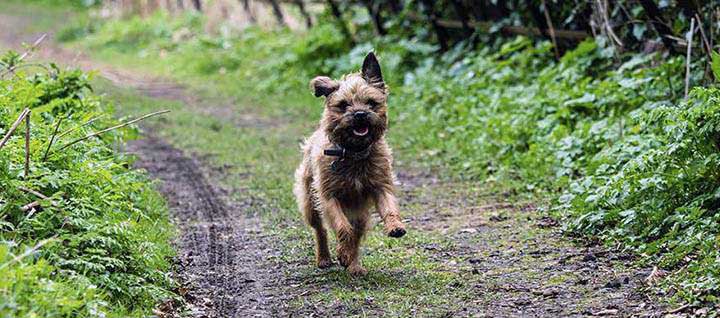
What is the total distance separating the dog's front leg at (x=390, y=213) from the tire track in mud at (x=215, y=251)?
2.74 ft

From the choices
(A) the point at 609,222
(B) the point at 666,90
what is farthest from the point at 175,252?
(B) the point at 666,90

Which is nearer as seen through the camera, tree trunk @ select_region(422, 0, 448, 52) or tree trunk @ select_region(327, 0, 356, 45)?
tree trunk @ select_region(422, 0, 448, 52)

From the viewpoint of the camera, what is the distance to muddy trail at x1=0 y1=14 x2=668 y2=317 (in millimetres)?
6230

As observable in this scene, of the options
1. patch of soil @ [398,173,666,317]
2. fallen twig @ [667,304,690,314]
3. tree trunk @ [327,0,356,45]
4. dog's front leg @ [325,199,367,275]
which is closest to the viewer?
fallen twig @ [667,304,690,314]

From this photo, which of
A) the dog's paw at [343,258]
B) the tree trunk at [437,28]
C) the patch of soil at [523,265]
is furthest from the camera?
the tree trunk at [437,28]

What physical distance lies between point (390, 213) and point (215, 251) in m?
1.60

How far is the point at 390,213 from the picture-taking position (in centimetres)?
708

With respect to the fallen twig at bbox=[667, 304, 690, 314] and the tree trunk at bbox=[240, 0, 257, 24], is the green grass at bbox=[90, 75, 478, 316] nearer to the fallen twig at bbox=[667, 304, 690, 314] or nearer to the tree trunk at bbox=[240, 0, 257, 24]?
the fallen twig at bbox=[667, 304, 690, 314]

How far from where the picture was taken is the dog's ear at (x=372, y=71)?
7.37 meters

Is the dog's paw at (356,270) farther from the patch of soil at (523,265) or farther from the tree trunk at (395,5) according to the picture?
the tree trunk at (395,5)

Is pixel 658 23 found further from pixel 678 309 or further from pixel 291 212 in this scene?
pixel 678 309

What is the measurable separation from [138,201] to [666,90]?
5276 mm

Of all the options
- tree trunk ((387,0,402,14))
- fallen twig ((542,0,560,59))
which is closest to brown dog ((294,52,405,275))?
fallen twig ((542,0,560,59))

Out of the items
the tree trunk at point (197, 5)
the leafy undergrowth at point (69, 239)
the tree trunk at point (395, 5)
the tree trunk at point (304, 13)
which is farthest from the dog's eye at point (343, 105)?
the tree trunk at point (197, 5)
